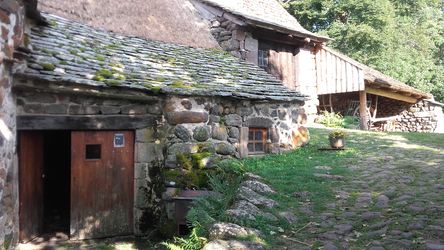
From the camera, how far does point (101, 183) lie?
6332 mm

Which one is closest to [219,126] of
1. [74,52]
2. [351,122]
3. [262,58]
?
[74,52]

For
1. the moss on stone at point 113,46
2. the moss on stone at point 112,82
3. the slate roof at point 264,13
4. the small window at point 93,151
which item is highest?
the slate roof at point 264,13

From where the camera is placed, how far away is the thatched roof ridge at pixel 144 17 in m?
8.12

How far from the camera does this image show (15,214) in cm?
547

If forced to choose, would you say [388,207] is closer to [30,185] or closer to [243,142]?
[243,142]

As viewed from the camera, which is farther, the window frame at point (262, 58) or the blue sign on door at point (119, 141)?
the window frame at point (262, 58)

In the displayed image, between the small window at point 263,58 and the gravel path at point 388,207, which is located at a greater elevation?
the small window at point 263,58

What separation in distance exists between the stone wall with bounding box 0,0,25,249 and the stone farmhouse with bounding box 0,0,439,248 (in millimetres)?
16

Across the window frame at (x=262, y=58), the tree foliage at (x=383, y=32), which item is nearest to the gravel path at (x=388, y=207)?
the window frame at (x=262, y=58)

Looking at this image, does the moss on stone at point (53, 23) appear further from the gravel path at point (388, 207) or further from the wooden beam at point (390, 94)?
the wooden beam at point (390, 94)

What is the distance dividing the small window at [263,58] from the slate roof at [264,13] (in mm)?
897

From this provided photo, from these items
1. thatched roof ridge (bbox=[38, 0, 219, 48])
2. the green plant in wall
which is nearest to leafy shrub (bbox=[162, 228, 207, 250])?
the green plant in wall

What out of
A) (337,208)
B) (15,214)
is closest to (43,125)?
(15,214)

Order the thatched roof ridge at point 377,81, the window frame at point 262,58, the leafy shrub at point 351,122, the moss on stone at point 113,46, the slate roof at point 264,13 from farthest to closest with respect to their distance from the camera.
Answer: the leafy shrub at point 351,122
the thatched roof ridge at point 377,81
the window frame at point 262,58
the slate roof at point 264,13
the moss on stone at point 113,46
